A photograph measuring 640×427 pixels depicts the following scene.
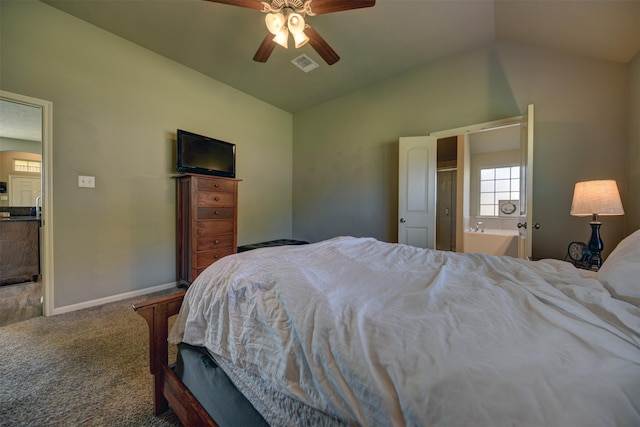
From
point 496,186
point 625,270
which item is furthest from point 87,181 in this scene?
point 496,186

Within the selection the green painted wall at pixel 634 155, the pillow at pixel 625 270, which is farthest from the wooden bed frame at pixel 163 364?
the green painted wall at pixel 634 155

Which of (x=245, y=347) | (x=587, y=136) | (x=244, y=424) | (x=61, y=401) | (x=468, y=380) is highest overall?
(x=587, y=136)

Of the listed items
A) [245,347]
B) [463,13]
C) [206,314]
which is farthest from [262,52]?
[245,347]

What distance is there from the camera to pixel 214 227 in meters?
2.86

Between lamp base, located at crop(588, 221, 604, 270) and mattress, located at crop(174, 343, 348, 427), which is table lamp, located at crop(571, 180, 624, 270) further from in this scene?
mattress, located at crop(174, 343, 348, 427)

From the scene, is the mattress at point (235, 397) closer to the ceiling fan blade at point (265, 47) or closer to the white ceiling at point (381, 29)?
the ceiling fan blade at point (265, 47)

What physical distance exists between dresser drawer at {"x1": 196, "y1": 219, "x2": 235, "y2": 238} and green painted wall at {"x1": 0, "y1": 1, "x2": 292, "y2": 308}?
55 cm

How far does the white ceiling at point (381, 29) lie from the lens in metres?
1.95

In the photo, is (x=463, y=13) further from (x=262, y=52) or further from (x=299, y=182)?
(x=299, y=182)

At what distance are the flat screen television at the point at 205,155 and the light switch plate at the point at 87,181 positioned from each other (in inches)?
30.6

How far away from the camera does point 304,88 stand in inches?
142

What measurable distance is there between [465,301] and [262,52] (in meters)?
2.47

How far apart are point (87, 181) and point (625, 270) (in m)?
3.79

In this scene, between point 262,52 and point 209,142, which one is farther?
point 209,142
